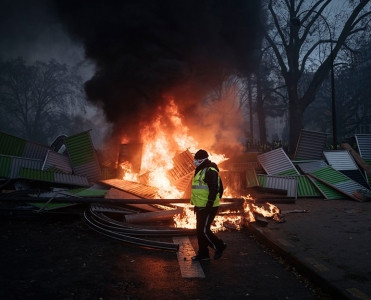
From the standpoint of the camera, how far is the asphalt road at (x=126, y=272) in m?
4.30

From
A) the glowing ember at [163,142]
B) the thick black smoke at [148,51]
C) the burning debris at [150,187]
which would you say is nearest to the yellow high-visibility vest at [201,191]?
the burning debris at [150,187]

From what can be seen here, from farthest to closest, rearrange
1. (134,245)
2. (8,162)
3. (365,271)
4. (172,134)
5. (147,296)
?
1. (172,134)
2. (8,162)
3. (134,245)
4. (365,271)
5. (147,296)

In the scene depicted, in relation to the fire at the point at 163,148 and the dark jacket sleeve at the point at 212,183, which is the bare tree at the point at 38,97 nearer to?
the fire at the point at 163,148

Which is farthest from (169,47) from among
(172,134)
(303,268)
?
(303,268)

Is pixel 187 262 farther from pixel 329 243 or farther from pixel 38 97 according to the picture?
pixel 38 97

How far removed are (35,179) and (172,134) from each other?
6.00 meters

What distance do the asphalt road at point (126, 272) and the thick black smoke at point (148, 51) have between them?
8.35 m

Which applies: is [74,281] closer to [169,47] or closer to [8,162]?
[8,162]

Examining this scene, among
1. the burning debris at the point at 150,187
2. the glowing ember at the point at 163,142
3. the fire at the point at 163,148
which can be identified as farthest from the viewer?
the glowing ember at the point at 163,142

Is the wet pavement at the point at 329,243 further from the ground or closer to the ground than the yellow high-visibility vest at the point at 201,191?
closer to the ground

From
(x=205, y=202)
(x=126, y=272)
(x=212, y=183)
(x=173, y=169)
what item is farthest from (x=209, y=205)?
(x=173, y=169)

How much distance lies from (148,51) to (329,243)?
36.8ft

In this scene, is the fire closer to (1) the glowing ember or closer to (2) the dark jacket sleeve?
(1) the glowing ember

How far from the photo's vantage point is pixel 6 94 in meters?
44.9
